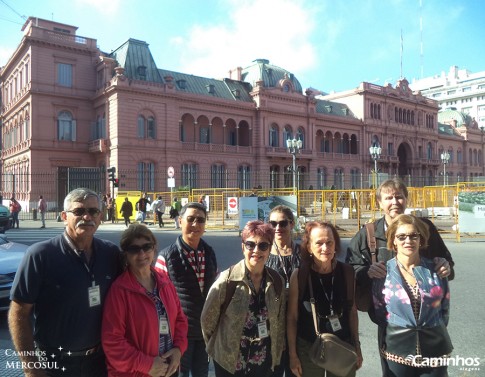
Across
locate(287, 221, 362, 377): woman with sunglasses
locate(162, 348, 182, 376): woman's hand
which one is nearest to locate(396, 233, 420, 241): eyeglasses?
locate(287, 221, 362, 377): woman with sunglasses

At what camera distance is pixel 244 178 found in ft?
132

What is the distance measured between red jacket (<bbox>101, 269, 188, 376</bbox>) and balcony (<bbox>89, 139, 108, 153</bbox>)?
108 feet

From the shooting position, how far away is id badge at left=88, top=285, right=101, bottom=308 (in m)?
2.68

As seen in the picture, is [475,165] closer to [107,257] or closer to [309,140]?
[309,140]

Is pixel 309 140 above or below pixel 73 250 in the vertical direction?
above

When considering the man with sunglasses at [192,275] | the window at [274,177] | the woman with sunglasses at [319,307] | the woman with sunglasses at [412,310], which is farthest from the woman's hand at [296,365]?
the window at [274,177]

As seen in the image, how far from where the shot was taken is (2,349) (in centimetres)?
481

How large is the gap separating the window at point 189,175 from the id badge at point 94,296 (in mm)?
33101

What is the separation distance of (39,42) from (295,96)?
83.1ft

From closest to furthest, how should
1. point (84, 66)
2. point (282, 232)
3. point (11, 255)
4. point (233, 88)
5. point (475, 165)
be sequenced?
point (282, 232), point (11, 255), point (84, 66), point (233, 88), point (475, 165)

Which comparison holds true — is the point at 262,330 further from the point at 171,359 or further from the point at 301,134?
the point at 301,134

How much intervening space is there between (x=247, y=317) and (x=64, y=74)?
36.8 metres


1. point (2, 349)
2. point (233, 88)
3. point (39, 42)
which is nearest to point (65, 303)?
point (2, 349)

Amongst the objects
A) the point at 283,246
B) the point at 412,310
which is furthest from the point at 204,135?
the point at 412,310
